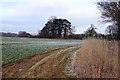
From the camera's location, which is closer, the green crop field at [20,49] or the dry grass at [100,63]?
the dry grass at [100,63]

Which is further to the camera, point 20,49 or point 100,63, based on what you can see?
point 20,49

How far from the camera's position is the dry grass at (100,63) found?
11.5m

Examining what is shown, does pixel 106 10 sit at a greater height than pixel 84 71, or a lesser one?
greater

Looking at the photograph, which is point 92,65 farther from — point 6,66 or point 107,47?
point 6,66

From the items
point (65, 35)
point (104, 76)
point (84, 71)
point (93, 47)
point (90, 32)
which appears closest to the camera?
point (104, 76)

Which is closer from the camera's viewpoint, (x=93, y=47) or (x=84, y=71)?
(x=84, y=71)

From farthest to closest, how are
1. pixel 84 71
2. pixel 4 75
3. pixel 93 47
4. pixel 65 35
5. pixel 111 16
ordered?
1. pixel 65 35
2. pixel 111 16
3. pixel 93 47
4. pixel 4 75
5. pixel 84 71

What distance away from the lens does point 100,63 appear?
42.5 feet

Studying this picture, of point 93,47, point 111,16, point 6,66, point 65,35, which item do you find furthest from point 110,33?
point 65,35

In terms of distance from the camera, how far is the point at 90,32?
41844 millimetres

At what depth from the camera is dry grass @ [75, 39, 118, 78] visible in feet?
37.6

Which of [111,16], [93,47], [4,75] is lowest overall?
[4,75]

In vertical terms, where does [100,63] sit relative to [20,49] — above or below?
above

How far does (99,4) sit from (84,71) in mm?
17735
